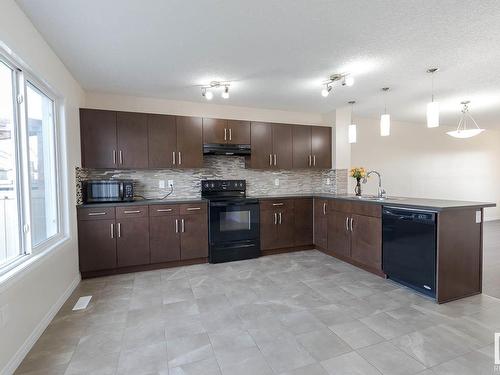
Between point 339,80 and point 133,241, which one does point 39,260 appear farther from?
point 339,80

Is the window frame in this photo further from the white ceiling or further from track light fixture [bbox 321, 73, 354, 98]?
track light fixture [bbox 321, 73, 354, 98]

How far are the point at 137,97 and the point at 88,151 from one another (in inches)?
42.9

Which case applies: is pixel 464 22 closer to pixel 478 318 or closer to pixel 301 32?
pixel 301 32

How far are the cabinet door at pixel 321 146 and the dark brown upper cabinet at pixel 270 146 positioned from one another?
482mm

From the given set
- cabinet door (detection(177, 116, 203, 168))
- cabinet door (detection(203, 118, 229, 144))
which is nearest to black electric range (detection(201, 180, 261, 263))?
cabinet door (detection(177, 116, 203, 168))

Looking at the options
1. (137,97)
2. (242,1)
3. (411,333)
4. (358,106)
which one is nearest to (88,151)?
(137,97)

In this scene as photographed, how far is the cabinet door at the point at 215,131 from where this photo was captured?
12.9 feet

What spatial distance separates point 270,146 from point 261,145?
0.55 ft

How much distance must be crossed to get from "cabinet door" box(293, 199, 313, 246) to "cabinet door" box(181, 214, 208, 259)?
1532 millimetres

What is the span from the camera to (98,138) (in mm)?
3408

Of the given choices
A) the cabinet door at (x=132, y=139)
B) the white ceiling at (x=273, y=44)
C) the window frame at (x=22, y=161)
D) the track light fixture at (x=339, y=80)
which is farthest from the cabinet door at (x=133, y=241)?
the track light fixture at (x=339, y=80)

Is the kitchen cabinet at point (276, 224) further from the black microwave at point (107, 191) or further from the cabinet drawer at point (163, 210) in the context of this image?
the black microwave at point (107, 191)

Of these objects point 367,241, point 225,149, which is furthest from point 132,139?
point 367,241

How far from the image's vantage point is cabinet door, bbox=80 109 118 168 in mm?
3350
